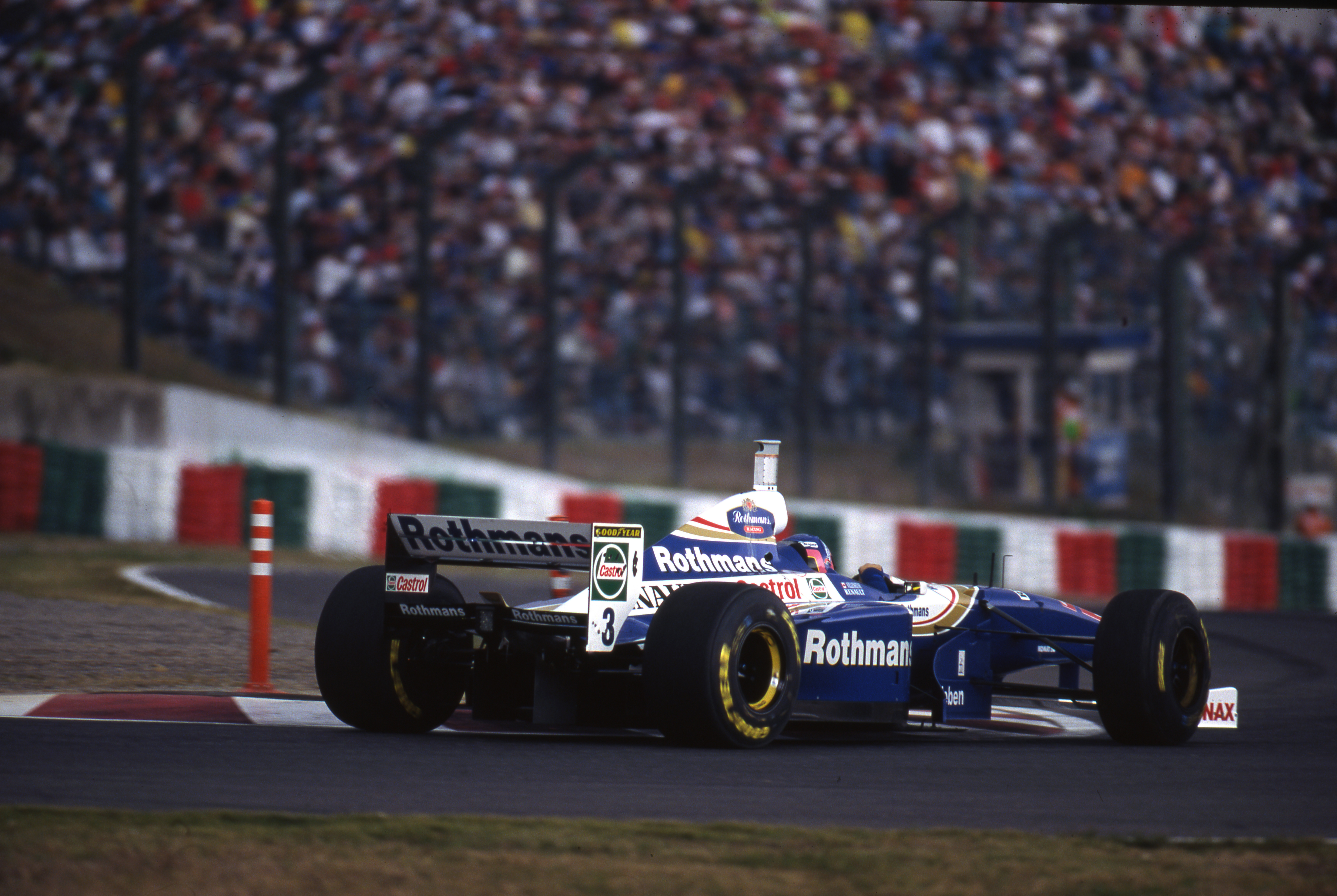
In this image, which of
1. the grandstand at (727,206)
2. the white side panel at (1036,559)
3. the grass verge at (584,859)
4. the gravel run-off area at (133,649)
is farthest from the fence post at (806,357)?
the grass verge at (584,859)

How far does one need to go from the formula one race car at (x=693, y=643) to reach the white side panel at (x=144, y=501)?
960 cm

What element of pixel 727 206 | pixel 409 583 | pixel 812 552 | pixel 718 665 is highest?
pixel 727 206

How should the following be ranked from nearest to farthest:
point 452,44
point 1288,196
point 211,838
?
point 211,838
point 452,44
point 1288,196

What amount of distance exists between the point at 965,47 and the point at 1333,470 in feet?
26.2

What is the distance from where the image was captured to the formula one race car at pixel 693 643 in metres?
6.54

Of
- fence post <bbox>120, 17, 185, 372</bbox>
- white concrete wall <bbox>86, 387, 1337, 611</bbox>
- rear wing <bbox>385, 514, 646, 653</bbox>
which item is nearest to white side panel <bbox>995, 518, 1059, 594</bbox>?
white concrete wall <bbox>86, 387, 1337, 611</bbox>

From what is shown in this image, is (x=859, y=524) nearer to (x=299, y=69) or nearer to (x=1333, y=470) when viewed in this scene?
(x=1333, y=470)

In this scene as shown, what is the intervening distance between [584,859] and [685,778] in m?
1.52

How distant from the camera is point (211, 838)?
4.40m

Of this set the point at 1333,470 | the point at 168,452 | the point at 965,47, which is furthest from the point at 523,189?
the point at 1333,470

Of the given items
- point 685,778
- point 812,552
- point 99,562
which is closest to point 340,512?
point 99,562

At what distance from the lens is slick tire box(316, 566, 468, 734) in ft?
22.6

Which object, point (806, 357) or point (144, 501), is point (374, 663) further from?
point (806, 357)

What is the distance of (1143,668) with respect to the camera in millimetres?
7578
